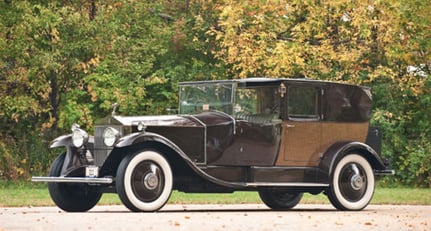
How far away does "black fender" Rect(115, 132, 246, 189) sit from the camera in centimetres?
1557

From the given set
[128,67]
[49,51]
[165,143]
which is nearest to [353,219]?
[165,143]

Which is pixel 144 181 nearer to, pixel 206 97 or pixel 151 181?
pixel 151 181

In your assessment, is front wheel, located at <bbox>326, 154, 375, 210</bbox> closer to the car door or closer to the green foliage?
the car door

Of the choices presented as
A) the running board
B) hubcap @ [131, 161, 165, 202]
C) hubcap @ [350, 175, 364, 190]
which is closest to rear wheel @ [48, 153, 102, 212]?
the running board

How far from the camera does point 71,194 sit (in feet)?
55.3

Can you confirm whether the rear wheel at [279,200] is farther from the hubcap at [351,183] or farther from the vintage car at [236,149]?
the hubcap at [351,183]

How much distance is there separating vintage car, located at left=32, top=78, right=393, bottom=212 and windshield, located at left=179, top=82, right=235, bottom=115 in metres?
0.02

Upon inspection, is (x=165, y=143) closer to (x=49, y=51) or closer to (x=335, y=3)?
(x=49, y=51)

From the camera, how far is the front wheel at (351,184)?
17.6 m

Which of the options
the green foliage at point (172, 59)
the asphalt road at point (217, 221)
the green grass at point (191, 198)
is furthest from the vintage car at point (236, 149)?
the green foliage at point (172, 59)

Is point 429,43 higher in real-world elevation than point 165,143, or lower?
higher

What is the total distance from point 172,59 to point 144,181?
15.3 meters

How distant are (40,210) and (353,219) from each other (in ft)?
15.8

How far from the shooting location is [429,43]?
21.3 metres
